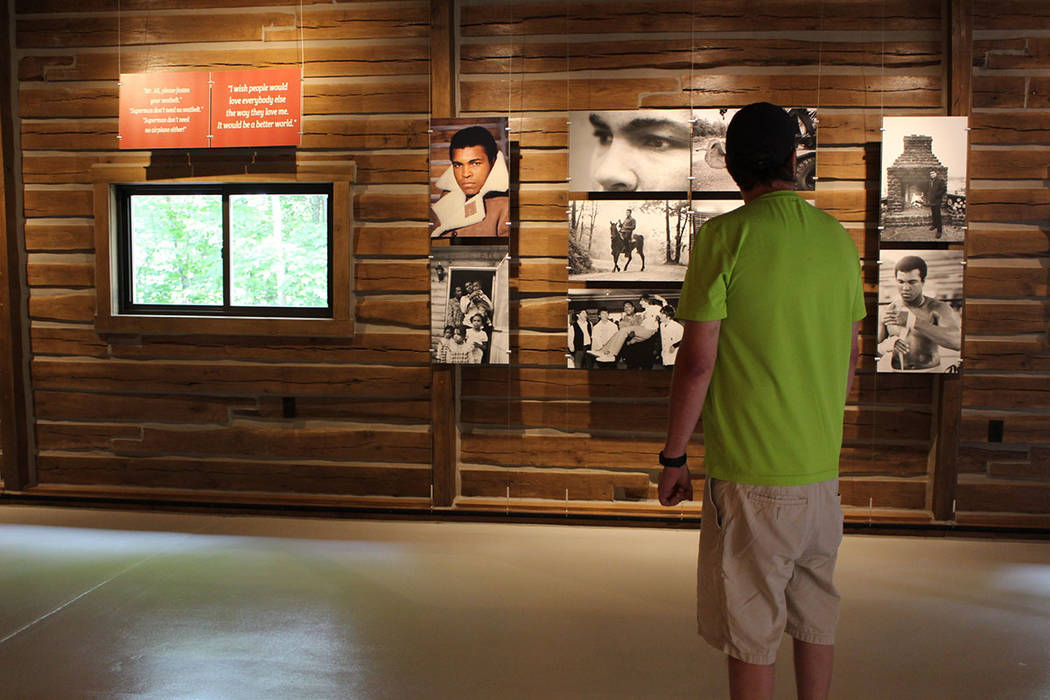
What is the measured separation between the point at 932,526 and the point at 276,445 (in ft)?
12.5

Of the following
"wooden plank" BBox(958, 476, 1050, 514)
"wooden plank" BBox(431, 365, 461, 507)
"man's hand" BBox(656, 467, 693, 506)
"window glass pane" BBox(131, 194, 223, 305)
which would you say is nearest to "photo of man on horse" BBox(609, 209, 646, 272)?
"wooden plank" BBox(431, 365, 461, 507)

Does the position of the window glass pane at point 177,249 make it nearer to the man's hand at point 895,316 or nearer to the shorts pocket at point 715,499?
the man's hand at point 895,316

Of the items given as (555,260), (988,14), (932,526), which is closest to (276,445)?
(555,260)

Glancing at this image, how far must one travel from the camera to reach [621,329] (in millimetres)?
5031

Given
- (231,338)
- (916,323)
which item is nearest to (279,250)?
(231,338)

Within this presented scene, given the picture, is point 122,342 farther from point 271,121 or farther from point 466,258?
point 466,258

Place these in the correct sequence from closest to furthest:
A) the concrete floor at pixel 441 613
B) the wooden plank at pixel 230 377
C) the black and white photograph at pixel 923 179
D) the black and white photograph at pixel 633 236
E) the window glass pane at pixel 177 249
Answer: the concrete floor at pixel 441 613
the black and white photograph at pixel 923 179
the black and white photograph at pixel 633 236
the wooden plank at pixel 230 377
the window glass pane at pixel 177 249

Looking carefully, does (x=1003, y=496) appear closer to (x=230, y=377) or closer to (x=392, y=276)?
(x=392, y=276)

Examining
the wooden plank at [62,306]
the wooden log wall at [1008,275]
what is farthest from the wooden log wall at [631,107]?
the wooden plank at [62,306]

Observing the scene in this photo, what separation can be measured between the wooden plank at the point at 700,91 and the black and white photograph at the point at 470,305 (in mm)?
867

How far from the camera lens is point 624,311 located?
5023 millimetres

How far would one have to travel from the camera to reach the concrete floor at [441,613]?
3.14m

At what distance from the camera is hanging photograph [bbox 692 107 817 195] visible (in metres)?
4.83

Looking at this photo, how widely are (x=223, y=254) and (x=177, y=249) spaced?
31cm
